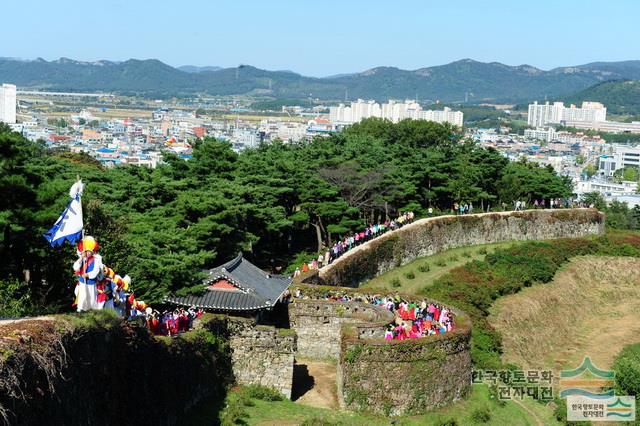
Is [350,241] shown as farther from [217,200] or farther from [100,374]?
[100,374]

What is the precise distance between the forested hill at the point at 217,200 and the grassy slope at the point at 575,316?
24.9 ft

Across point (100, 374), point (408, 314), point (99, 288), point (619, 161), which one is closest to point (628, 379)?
point (408, 314)

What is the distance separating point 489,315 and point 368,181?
34.3 ft

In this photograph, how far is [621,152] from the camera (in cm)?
18100

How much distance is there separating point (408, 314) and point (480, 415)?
4556mm

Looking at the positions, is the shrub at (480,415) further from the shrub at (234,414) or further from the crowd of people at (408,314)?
the shrub at (234,414)

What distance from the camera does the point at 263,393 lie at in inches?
677

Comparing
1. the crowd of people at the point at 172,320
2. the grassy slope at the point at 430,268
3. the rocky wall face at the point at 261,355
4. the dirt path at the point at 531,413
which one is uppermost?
the crowd of people at the point at 172,320

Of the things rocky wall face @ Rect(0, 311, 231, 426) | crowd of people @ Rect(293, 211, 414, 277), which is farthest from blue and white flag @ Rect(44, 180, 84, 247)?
crowd of people @ Rect(293, 211, 414, 277)

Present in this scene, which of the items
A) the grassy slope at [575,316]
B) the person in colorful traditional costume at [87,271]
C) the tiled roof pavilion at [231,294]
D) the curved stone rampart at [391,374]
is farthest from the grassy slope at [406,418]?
the grassy slope at [575,316]

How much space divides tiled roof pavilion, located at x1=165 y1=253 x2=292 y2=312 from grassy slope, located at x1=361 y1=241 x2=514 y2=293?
11902 millimetres

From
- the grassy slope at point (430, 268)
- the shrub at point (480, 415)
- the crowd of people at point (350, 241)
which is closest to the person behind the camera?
the shrub at point (480, 415)

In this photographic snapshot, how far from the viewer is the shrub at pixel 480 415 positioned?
17734mm

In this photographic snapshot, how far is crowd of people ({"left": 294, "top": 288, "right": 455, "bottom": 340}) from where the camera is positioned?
18.9 metres
